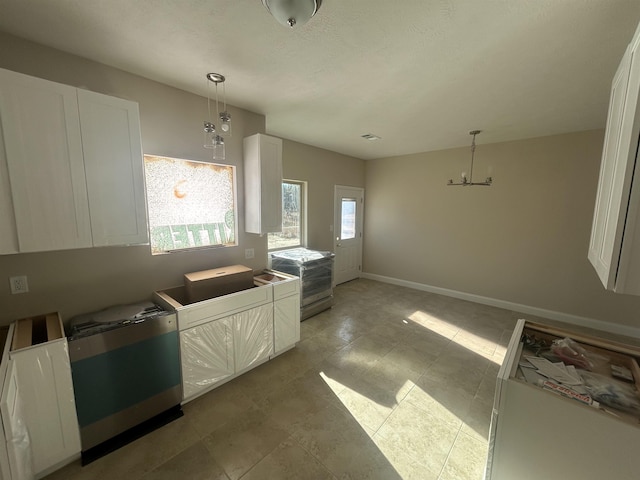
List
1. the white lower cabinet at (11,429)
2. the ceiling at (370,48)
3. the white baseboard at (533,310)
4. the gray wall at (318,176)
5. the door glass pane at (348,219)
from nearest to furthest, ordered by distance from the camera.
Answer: the white lower cabinet at (11,429) < the ceiling at (370,48) < the white baseboard at (533,310) < the gray wall at (318,176) < the door glass pane at (348,219)

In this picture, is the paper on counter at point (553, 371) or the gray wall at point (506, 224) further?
the gray wall at point (506, 224)

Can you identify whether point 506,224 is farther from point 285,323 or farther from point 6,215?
point 6,215

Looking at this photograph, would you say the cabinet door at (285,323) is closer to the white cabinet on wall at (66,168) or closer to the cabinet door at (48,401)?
the white cabinet on wall at (66,168)

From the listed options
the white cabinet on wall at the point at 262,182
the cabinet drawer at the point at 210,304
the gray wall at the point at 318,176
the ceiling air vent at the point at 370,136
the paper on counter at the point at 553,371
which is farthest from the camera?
the gray wall at the point at 318,176

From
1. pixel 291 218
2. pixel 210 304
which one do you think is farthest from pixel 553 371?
pixel 291 218

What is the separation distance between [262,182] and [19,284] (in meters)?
1.91

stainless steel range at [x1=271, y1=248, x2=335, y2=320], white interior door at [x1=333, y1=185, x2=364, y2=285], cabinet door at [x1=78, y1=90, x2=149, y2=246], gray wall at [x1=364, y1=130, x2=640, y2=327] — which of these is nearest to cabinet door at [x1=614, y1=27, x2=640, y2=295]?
cabinet door at [x1=78, y1=90, x2=149, y2=246]

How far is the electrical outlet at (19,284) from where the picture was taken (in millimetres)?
1617

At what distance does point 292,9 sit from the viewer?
1178 millimetres

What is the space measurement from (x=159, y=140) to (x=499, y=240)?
4750mm

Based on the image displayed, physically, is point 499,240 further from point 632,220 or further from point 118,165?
point 118,165

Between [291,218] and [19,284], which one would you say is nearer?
[19,284]

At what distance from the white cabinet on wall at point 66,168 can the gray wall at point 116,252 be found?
1.28ft

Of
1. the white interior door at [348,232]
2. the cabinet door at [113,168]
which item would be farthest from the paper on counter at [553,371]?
the white interior door at [348,232]
